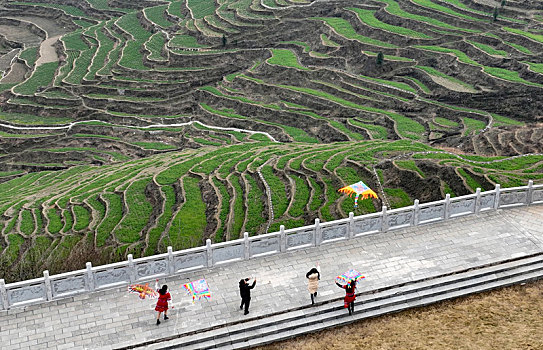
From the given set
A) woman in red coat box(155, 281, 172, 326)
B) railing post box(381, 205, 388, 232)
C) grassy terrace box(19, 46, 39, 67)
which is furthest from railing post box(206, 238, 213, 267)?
grassy terrace box(19, 46, 39, 67)

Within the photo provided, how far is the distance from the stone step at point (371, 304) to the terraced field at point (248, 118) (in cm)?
761

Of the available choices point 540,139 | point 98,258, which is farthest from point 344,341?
point 540,139

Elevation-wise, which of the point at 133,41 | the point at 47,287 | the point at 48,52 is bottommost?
the point at 48,52

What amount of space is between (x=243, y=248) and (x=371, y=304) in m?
5.19

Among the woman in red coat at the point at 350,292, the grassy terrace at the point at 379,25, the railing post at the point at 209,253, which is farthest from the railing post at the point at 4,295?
the grassy terrace at the point at 379,25

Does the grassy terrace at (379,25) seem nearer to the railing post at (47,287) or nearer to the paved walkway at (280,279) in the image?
the paved walkway at (280,279)

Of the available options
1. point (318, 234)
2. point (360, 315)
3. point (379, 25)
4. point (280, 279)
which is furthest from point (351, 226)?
point (379, 25)

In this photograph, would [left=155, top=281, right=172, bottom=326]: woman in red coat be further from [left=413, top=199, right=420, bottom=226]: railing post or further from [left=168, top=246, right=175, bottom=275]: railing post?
[left=413, top=199, right=420, bottom=226]: railing post

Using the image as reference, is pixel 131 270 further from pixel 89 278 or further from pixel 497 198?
pixel 497 198

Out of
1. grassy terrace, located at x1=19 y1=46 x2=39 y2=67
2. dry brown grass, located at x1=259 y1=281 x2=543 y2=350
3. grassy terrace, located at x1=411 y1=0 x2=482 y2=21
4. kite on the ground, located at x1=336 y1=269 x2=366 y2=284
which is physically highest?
grassy terrace, located at x1=411 y1=0 x2=482 y2=21

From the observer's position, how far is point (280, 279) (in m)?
23.1

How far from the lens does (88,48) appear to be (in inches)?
3036

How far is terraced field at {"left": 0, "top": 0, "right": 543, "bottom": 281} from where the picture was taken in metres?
32.9

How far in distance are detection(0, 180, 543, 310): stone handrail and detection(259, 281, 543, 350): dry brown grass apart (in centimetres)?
446
